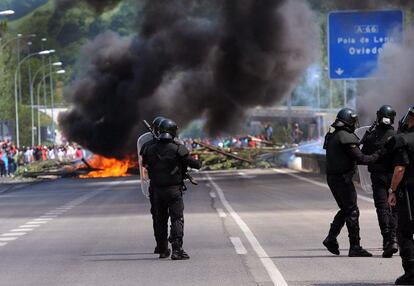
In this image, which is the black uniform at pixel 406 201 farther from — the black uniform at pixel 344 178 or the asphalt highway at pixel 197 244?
the black uniform at pixel 344 178

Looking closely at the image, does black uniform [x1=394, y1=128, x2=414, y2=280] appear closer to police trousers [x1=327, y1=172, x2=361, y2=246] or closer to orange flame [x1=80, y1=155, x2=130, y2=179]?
police trousers [x1=327, y1=172, x2=361, y2=246]

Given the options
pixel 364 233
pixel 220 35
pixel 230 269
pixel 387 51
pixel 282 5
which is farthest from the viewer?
pixel 220 35

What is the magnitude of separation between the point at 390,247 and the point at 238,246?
8.46ft

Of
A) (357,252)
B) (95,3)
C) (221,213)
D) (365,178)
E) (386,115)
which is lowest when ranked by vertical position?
(221,213)

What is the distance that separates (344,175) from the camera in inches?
511

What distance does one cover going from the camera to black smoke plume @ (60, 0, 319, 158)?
46031 mm

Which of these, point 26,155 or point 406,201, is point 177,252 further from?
point 26,155

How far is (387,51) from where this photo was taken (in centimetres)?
3941

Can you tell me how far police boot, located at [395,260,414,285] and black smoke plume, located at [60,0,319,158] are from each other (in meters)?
35.3

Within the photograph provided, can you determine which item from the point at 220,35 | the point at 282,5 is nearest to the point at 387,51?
the point at 282,5

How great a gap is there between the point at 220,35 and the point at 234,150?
11.8 metres

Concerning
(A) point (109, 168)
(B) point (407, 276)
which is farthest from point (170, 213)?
(A) point (109, 168)

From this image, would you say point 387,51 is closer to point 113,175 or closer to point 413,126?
point 113,175

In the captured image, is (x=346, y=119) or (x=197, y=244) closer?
(x=346, y=119)
